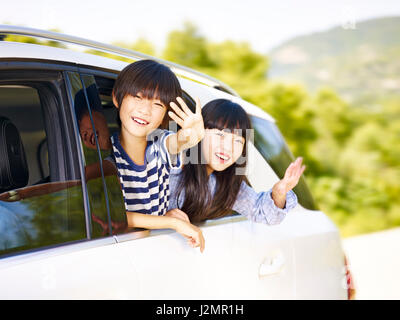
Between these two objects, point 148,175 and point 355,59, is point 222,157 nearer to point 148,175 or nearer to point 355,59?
point 148,175

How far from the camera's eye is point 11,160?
1780 mm

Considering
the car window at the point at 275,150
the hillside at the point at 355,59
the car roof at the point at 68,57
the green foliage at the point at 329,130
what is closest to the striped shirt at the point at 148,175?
the car roof at the point at 68,57

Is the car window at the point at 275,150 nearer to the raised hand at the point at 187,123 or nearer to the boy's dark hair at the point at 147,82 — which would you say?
the raised hand at the point at 187,123

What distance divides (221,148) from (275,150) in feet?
1.25

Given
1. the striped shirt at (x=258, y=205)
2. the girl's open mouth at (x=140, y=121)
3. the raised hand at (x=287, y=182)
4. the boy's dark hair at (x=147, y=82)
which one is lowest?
the striped shirt at (x=258, y=205)

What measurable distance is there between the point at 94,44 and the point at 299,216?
115 centimetres

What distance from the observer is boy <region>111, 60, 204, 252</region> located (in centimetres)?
173

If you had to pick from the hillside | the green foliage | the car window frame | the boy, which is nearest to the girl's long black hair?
the boy

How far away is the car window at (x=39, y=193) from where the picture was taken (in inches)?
56.5

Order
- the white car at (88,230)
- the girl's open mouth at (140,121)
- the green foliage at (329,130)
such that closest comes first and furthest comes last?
the white car at (88,230) < the girl's open mouth at (140,121) < the green foliage at (329,130)

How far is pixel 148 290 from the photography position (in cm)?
154

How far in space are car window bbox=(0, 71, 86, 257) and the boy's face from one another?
256 millimetres
